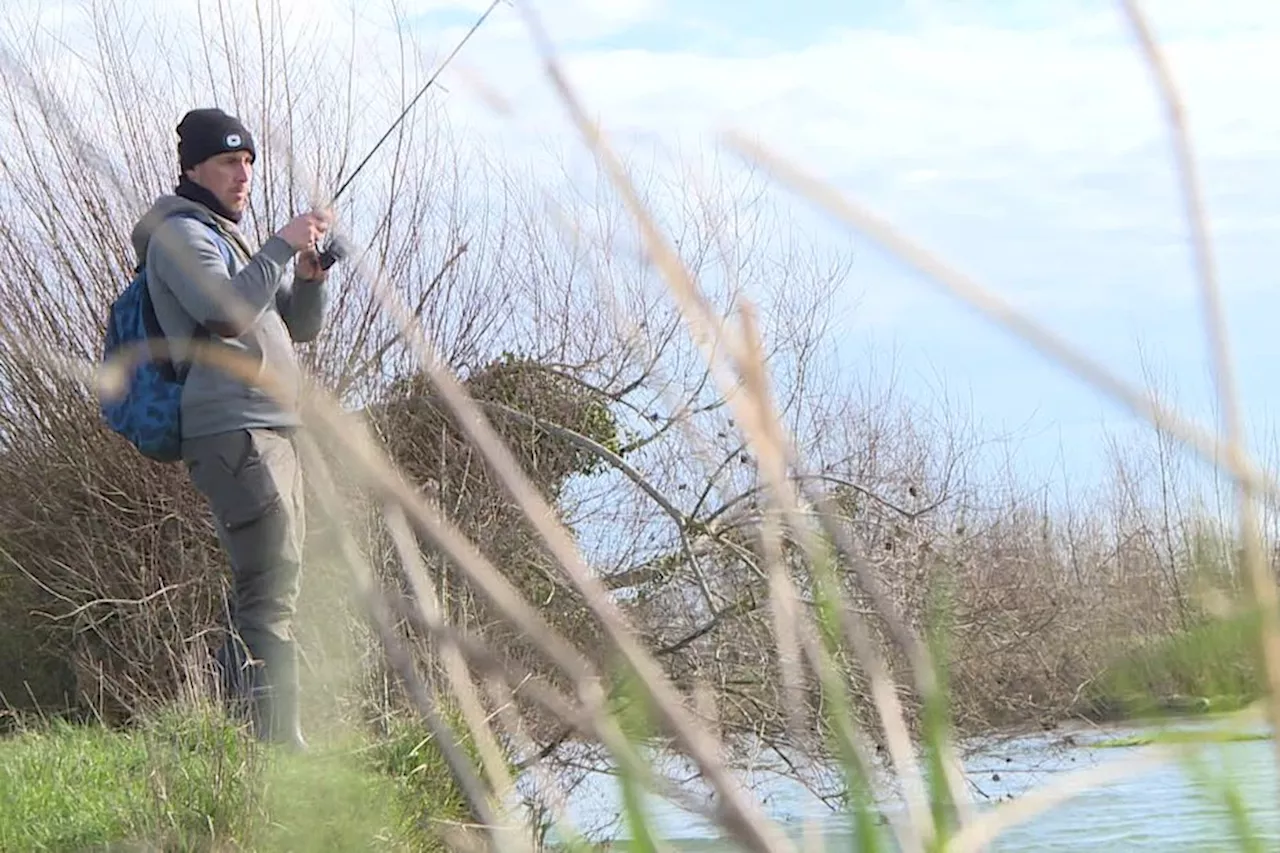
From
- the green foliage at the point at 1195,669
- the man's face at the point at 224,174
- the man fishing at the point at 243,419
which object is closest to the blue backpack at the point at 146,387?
the man fishing at the point at 243,419

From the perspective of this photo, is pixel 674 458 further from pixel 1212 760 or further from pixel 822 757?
pixel 1212 760

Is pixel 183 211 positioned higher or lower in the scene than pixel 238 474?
higher

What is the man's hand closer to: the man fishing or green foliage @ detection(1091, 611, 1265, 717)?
the man fishing

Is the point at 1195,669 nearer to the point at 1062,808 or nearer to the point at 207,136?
the point at 1062,808

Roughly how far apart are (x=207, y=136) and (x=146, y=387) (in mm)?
576

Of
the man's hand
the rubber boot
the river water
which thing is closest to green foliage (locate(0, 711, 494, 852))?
the rubber boot

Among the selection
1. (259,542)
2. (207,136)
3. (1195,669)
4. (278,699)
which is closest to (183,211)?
(207,136)

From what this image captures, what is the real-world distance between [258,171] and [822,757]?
3563mm

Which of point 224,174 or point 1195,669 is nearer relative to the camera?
point 1195,669

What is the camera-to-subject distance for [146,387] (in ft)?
14.9

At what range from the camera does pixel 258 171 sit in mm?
8516

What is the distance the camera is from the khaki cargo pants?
462 centimetres

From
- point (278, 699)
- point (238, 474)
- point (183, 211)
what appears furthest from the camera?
point (278, 699)

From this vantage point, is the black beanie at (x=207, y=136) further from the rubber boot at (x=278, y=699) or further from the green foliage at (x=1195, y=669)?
the green foliage at (x=1195, y=669)
